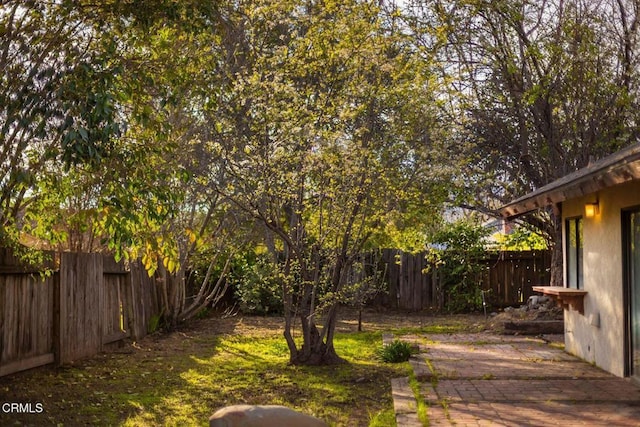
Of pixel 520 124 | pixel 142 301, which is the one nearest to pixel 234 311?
pixel 142 301

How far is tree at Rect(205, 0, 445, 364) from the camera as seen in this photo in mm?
9281

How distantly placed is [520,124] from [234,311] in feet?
26.9

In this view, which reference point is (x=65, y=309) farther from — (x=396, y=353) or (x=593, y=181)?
(x=593, y=181)

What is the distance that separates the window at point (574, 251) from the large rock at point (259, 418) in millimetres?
6369

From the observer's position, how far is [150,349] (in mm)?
11727

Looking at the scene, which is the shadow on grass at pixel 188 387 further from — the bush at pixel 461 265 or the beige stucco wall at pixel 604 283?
the bush at pixel 461 265

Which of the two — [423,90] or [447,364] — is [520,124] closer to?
[423,90]

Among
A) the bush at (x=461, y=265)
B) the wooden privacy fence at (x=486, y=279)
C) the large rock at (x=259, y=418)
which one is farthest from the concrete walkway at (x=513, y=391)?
the wooden privacy fence at (x=486, y=279)

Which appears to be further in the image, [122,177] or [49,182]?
[49,182]

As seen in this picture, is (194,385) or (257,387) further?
(194,385)

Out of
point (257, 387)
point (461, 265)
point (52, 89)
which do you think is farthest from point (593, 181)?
point (461, 265)

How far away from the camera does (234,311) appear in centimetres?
1856

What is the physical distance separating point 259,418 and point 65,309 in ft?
16.1

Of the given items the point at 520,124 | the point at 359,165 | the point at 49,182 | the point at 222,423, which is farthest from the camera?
the point at 520,124
